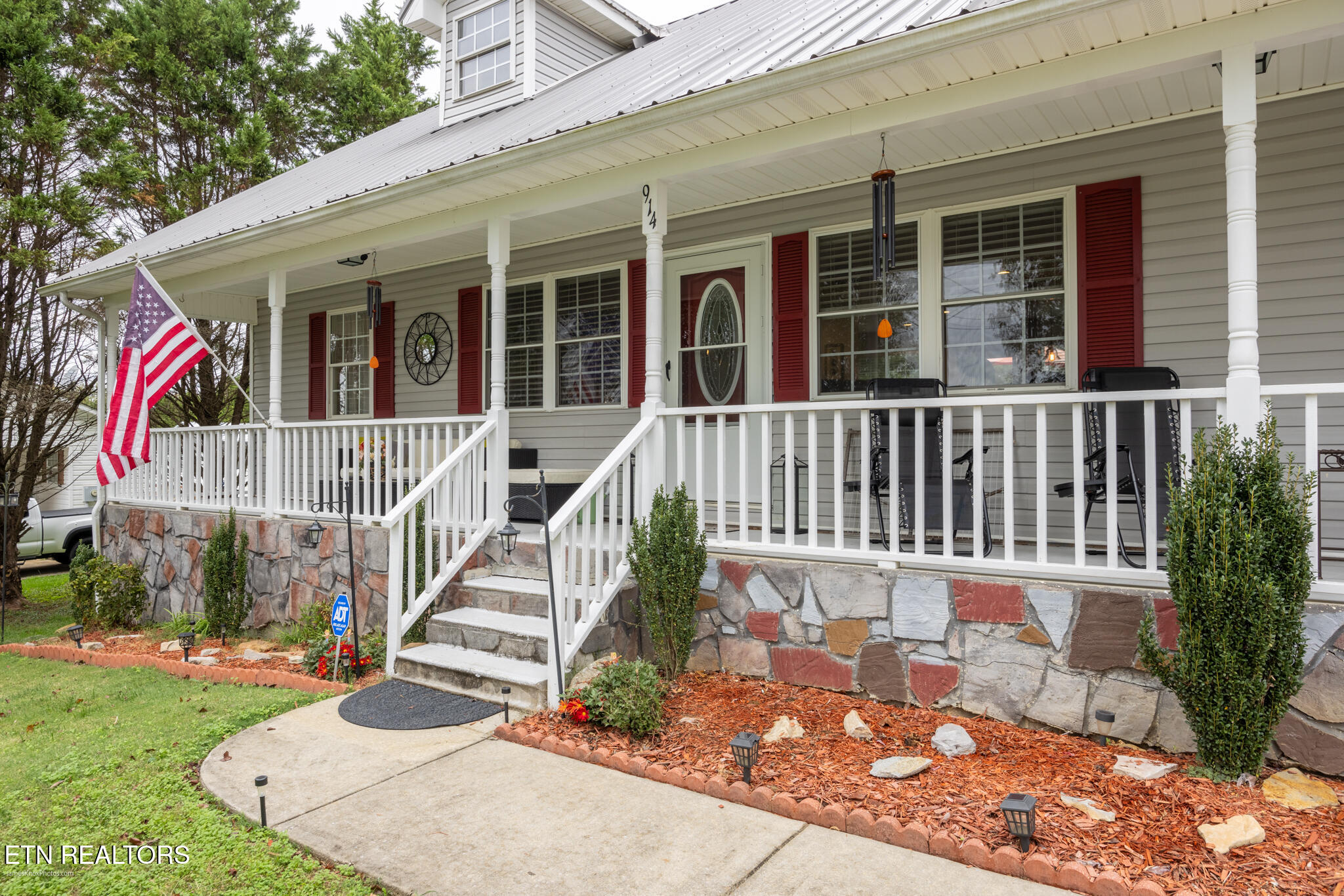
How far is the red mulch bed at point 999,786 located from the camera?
8.12ft

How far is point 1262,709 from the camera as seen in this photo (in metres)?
2.92

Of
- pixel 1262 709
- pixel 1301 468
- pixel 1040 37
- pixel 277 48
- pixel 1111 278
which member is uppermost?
pixel 277 48

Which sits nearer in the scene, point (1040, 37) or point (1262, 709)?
point (1262, 709)

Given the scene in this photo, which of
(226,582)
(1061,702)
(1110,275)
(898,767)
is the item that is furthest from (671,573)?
(226,582)

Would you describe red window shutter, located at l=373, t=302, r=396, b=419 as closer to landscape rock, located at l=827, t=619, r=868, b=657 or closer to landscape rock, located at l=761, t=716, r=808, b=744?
landscape rock, located at l=827, t=619, r=868, b=657

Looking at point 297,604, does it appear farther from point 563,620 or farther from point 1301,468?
point 1301,468

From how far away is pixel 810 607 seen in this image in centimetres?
424

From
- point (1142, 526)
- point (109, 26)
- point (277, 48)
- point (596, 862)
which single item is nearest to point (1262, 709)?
point (1142, 526)

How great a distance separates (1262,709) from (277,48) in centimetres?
1881

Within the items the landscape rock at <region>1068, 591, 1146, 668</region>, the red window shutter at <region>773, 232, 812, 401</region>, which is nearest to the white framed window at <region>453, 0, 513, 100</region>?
the red window shutter at <region>773, 232, 812, 401</region>

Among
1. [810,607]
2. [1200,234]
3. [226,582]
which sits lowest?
[226,582]

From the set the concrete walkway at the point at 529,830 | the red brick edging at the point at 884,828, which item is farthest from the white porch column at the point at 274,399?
the red brick edging at the point at 884,828

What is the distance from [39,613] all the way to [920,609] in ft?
33.1

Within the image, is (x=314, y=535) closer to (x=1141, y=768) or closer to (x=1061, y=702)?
(x=1061, y=702)
